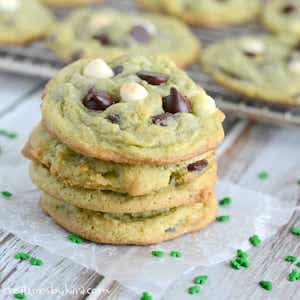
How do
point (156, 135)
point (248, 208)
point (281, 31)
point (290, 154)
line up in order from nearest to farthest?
point (156, 135), point (248, 208), point (290, 154), point (281, 31)

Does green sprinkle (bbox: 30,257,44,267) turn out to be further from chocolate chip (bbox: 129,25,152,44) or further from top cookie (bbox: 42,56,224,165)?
chocolate chip (bbox: 129,25,152,44)

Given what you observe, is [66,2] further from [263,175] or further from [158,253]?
[158,253]

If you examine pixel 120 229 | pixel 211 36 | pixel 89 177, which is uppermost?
pixel 89 177

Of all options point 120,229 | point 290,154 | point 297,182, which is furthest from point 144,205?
point 290,154

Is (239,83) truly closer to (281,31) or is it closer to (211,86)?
(211,86)

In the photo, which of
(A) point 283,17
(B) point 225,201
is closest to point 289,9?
(A) point 283,17

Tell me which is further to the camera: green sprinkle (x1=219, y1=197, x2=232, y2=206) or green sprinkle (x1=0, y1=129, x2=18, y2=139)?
green sprinkle (x1=0, y1=129, x2=18, y2=139)

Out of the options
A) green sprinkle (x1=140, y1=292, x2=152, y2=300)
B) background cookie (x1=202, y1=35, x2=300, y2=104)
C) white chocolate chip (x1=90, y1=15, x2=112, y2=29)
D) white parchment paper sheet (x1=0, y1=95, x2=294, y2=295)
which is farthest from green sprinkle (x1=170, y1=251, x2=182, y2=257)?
white chocolate chip (x1=90, y1=15, x2=112, y2=29)
